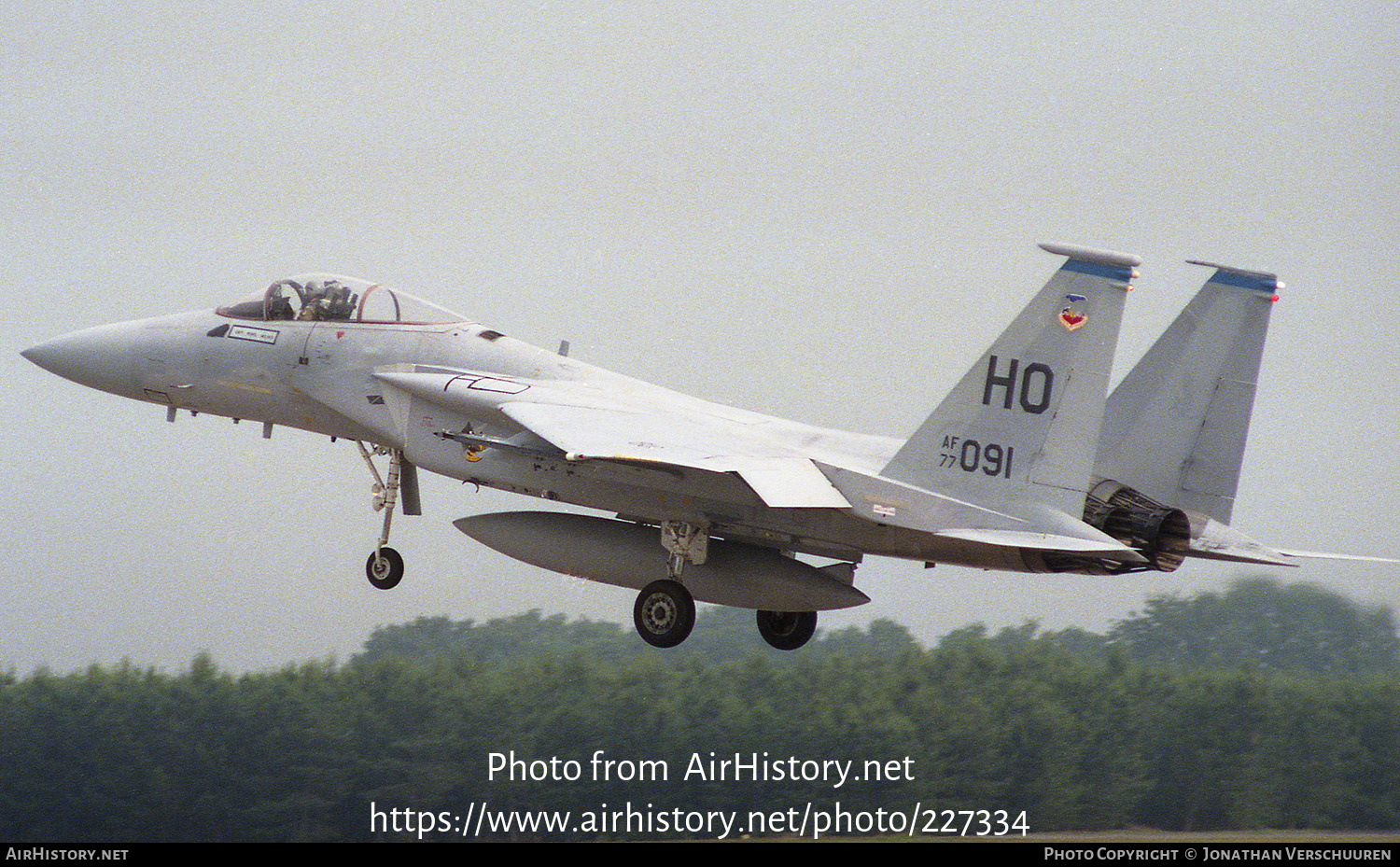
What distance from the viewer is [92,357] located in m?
16.5

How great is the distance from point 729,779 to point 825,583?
27.7 meters

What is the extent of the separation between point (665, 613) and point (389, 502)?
3432 mm

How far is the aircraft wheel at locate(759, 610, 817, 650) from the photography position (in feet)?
53.0

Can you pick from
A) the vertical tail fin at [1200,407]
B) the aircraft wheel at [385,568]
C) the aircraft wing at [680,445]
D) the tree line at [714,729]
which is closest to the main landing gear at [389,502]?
the aircraft wheel at [385,568]

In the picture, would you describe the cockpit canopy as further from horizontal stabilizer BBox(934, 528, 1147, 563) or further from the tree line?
the tree line

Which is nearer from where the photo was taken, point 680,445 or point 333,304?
point 680,445

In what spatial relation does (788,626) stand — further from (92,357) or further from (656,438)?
(92,357)

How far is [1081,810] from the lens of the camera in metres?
39.0

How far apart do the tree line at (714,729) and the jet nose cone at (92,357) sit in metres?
25.0

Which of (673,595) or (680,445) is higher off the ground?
(680,445)

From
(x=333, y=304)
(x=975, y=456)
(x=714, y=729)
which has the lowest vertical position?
(x=714, y=729)

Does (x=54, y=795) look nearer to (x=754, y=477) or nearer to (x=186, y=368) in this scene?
(x=186, y=368)

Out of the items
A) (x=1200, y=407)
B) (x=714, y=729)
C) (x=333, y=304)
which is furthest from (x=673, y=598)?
(x=714, y=729)

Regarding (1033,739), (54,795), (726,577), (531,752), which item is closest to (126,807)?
(54,795)
